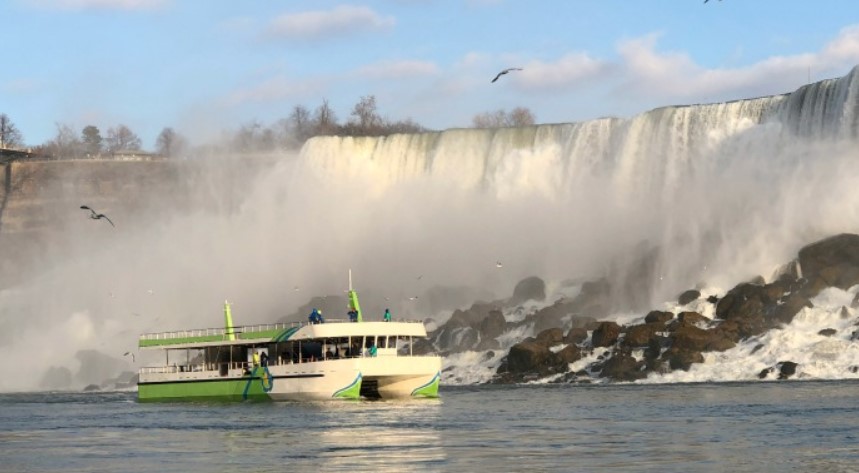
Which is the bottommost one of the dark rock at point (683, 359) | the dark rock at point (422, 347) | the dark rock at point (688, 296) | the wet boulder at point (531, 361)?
the dark rock at point (422, 347)

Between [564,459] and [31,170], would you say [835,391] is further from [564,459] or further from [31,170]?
[31,170]

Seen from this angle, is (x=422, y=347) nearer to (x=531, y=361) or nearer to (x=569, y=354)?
(x=531, y=361)

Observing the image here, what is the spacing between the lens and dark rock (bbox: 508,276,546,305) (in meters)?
85.9

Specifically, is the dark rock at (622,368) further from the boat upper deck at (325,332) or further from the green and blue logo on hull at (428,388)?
the green and blue logo on hull at (428,388)

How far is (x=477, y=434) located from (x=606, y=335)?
106ft

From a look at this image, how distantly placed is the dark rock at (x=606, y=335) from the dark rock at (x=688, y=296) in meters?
4.77

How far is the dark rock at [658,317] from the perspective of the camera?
7262 centimetres

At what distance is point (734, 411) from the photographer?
150ft

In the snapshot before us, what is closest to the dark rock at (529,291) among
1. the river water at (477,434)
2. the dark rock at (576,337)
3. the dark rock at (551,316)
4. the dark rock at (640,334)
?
the dark rock at (551,316)

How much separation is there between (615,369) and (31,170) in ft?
225

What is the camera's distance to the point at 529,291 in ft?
284

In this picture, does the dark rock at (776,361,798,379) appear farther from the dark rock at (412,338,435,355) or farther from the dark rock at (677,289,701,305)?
the dark rock at (412,338,435,355)

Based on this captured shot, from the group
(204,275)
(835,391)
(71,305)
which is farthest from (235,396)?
(71,305)

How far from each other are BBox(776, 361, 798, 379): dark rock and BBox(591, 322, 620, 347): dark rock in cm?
971
